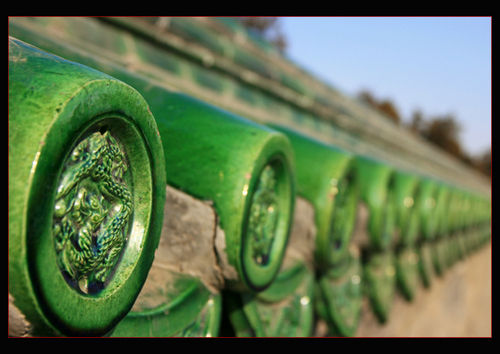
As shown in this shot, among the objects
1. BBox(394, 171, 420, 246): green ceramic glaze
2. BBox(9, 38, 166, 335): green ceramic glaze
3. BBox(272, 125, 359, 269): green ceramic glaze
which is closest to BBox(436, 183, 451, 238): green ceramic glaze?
BBox(394, 171, 420, 246): green ceramic glaze

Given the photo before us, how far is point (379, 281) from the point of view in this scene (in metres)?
1.73

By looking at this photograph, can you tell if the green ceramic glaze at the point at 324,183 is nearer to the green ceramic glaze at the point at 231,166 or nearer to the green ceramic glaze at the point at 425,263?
the green ceramic glaze at the point at 231,166

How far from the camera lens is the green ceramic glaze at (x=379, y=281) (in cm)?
168

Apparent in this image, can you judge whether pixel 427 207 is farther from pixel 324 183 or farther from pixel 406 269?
pixel 324 183

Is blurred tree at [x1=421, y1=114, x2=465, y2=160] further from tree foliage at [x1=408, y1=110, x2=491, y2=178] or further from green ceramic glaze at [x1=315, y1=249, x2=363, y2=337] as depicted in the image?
green ceramic glaze at [x1=315, y1=249, x2=363, y2=337]

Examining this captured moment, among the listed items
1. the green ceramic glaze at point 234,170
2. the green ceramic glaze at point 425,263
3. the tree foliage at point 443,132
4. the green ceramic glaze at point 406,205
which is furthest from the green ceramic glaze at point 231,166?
the tree foliage at point 443,132

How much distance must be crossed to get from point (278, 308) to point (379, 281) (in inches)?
36.8

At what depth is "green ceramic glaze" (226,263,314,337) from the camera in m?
0.80

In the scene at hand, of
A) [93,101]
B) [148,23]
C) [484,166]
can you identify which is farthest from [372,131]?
[484,166]

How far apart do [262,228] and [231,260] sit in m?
0.09

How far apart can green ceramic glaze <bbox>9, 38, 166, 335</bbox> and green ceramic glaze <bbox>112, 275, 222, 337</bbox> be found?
0.08 metres

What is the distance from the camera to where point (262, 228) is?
2.35 ft

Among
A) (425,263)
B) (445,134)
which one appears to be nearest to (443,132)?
(445,134)

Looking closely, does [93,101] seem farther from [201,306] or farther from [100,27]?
[100,27]
